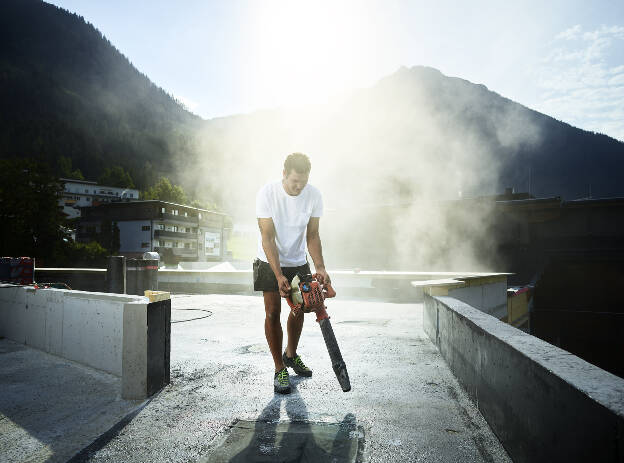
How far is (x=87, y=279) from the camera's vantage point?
1090 centimetres

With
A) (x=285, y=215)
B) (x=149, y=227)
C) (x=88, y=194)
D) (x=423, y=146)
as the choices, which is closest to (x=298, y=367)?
(x=285, y=215)

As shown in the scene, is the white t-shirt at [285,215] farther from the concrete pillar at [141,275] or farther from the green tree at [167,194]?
the green tree at [167,194]

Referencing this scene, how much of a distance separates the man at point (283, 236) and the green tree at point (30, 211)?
39456 mm

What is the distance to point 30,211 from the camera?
3500 centimetres

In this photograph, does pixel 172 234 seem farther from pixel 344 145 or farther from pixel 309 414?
pixel 309 414

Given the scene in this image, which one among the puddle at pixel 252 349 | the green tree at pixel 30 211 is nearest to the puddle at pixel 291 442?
the puddle at pixel 252 349

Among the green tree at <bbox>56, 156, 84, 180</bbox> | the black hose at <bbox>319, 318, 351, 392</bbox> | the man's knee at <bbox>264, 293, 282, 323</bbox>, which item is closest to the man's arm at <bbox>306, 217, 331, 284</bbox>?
the man's knee at <bbox>264, 293, 282, 323</bbox>

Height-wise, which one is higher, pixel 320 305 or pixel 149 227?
pixel 149 227

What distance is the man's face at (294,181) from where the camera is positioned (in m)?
2.82

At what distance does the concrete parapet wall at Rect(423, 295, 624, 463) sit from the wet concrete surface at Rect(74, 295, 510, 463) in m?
0.21

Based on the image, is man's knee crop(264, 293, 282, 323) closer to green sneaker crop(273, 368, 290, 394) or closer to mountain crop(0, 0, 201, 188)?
green sneaker crop(273, 368, 290, 394)

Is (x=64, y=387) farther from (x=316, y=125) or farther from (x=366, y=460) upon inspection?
(x=316, y=125)

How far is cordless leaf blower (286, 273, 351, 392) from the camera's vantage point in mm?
2459

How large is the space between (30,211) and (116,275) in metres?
34.9
